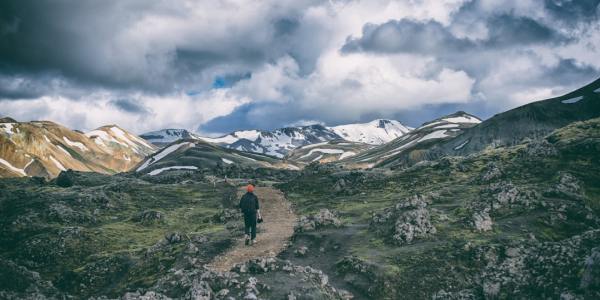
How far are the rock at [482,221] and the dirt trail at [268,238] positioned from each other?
47.6 feet

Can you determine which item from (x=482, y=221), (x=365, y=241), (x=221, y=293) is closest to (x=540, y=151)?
(x=482, y=221)

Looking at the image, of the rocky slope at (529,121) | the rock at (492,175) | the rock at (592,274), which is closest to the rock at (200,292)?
the rock at (592,274)

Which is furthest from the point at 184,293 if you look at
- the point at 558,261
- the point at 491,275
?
the point at 558,261

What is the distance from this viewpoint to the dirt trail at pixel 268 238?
2862 cm

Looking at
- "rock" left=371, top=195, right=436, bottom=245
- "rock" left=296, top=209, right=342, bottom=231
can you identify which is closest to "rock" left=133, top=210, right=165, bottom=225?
"rock" left=296, top=209, right=342, bottom=231

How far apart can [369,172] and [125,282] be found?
4819 centimetres

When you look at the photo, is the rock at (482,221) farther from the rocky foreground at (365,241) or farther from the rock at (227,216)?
the rock at (227,216)

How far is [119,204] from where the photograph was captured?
189 feet

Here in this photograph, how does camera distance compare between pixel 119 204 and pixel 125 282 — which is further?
pixel 119 204

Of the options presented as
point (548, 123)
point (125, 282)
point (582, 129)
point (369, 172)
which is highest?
point (548, 123)

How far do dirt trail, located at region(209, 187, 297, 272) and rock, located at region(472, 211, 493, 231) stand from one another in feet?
47.6

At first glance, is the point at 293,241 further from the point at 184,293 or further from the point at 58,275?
the point at 58,275

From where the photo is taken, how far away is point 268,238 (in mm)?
34562

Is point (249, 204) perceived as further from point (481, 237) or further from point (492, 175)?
point (492, 175)
